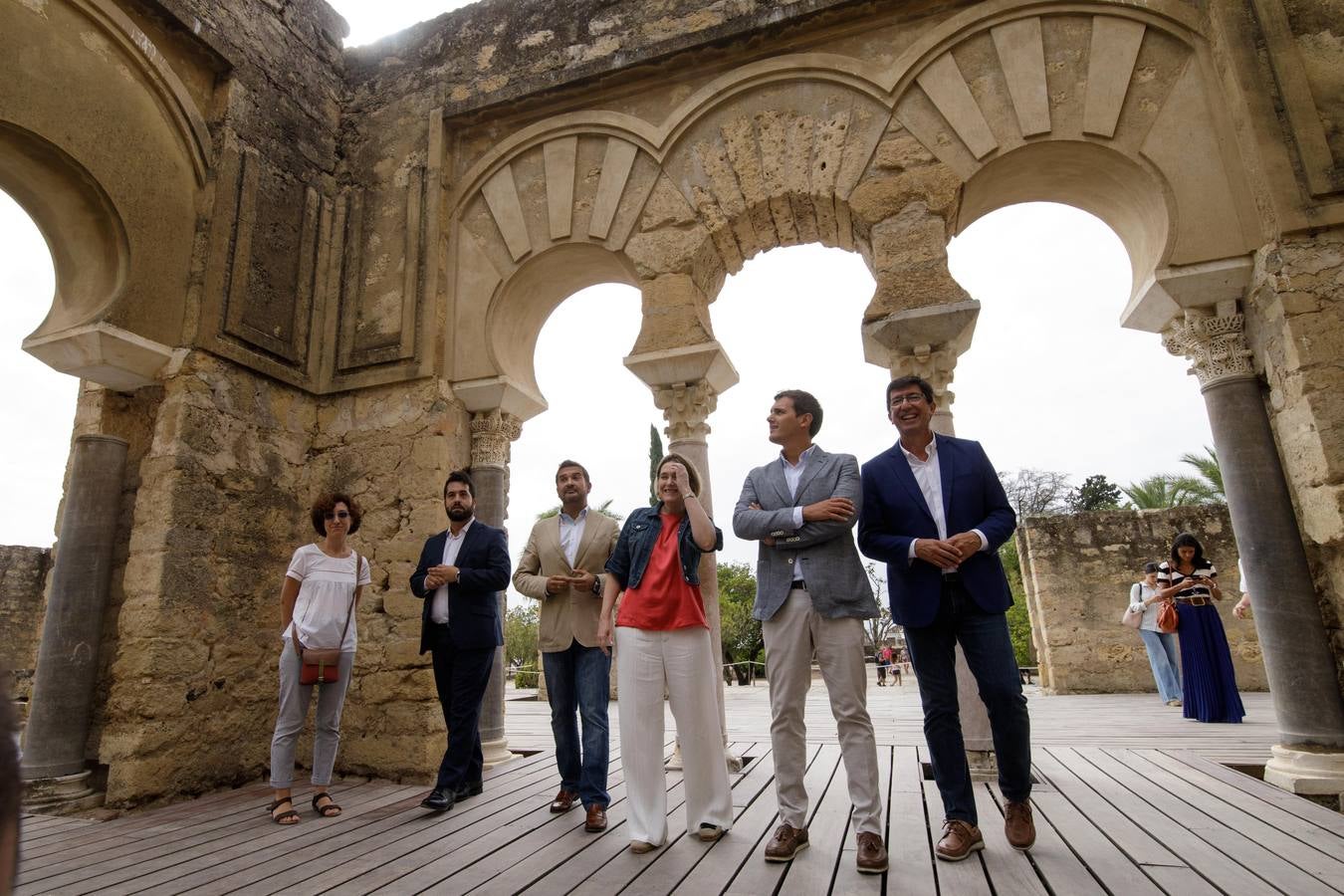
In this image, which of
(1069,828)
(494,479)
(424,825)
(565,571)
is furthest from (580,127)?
(1069,828)

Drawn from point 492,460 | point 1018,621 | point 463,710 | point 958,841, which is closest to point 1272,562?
point 958,841

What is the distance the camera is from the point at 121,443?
15.1 feet

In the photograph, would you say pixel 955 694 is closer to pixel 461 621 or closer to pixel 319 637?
pixel 461 621

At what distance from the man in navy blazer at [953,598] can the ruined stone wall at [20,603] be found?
34.3 feet

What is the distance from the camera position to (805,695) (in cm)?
279

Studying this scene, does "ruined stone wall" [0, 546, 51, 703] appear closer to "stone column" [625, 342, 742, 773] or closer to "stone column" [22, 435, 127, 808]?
Answer: "stone column" [22, 435, 127, 808]

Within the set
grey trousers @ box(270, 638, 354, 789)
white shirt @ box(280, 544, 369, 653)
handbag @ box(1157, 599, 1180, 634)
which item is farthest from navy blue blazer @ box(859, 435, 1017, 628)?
handbag @ box(1157, 599, 1180, 634)

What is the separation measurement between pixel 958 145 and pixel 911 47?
78cm

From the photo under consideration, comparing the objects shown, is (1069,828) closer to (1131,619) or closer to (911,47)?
(911,47)

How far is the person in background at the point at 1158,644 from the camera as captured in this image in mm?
7148

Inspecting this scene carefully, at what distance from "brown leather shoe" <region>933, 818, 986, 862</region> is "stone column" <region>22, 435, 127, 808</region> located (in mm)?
4424

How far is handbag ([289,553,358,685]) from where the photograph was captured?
12.2 feet

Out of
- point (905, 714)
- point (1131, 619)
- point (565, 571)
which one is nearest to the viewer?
point (565, 571)

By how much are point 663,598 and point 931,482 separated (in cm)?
121
